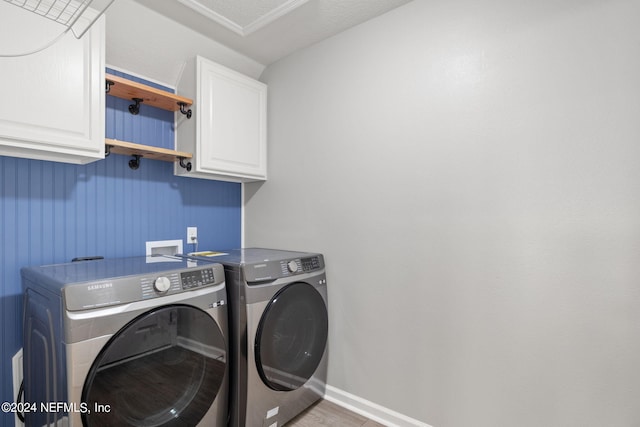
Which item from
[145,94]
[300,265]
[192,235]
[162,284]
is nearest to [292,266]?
[300,265]

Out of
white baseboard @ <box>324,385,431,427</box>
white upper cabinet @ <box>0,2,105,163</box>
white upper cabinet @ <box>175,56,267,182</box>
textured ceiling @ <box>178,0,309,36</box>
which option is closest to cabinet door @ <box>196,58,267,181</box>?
white upper cabinet @ <box>175,56,267,182</box>

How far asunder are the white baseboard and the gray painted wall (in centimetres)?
5

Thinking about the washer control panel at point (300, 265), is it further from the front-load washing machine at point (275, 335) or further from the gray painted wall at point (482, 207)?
the gray painted wall at point (482, 207)

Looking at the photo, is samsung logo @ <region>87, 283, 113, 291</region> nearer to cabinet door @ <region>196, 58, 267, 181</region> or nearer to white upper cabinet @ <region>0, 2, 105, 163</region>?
white upper cabinet @ <region>0, 2, 105, 163</region>

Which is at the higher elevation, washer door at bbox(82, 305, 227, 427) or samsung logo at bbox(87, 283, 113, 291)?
samsung logo at bbox(87, 283, 113, 291)

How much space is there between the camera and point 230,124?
2.24 m

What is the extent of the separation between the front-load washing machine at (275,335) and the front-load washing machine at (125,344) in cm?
9

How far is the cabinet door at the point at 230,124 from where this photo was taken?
2.09 metres

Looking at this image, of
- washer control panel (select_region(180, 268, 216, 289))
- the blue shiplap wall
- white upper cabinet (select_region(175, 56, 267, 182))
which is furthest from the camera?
white upper cabinet (select_region(175, 56, 267, 182))

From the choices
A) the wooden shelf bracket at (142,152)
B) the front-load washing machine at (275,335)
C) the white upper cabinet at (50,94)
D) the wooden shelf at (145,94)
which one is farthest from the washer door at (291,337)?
the wooden shelf at (145,94)

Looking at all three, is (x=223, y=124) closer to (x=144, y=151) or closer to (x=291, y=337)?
(x=144, y=151)

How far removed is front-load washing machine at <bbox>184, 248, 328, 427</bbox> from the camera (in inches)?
65.6

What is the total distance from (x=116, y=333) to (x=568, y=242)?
1.85m

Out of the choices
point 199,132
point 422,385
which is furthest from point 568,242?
point 199,132
